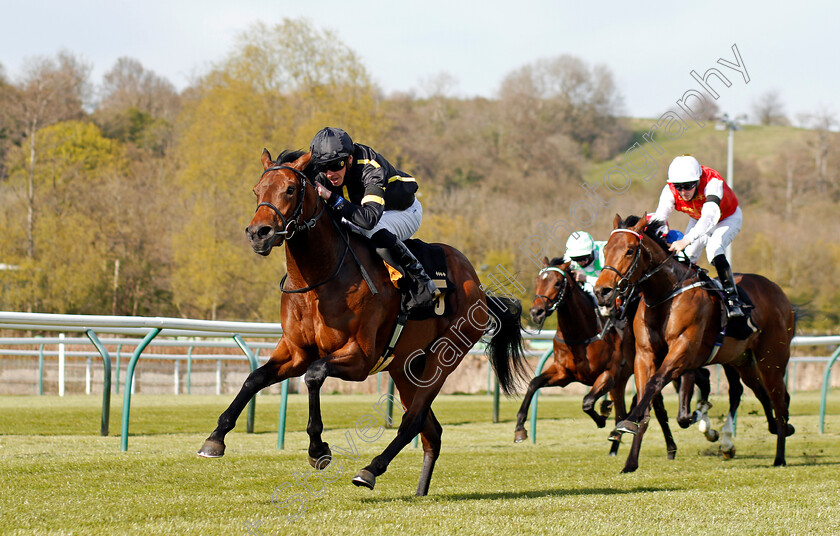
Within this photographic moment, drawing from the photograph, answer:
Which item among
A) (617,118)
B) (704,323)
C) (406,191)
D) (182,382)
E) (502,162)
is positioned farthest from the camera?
(617,118)

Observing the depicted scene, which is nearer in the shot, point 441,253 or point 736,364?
point 441,253

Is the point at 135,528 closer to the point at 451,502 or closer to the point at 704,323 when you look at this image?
the point at 451,502

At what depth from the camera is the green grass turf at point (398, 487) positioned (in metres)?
3.96

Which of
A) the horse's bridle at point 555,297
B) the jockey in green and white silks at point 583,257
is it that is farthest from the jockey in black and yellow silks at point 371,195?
the jockey in green and white silks at point 583,257

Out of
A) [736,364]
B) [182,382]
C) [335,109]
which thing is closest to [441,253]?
[736,364]

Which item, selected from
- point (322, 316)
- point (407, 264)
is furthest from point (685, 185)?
point (322, 316)

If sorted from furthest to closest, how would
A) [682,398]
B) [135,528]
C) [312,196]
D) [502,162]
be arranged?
1. [502,162]
2. [682,398]
3. [312,196]
4. [135,528]

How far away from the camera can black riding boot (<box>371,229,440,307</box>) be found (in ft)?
16.6

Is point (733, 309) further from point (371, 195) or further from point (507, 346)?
point (371, 195)

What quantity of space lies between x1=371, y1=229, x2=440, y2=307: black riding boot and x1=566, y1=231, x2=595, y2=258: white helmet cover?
145 inches

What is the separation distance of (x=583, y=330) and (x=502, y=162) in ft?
163

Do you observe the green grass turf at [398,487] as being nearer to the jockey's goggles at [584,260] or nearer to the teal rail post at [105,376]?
the teal rail post at [105,376]

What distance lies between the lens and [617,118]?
2847 inches

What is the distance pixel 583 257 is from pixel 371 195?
427 centimetres
